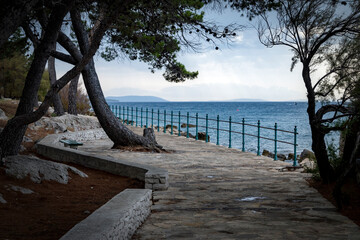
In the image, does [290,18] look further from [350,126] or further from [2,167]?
[2,167]

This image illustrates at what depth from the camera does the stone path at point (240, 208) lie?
171 inches

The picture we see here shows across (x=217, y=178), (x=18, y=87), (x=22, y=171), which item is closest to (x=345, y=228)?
(x=217, y=178)

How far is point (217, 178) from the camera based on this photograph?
7.50 metres

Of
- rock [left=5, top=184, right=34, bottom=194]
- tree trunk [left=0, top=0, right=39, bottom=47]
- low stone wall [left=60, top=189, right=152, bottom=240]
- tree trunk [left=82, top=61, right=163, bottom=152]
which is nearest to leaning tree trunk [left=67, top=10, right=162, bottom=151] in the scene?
tree trunk [left=82, top=61, right=163, bottom=152]

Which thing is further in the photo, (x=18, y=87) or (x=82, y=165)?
(x=18, y=87)

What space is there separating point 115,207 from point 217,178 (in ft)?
11.5

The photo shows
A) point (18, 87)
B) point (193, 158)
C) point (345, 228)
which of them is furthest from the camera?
point (18, 87)

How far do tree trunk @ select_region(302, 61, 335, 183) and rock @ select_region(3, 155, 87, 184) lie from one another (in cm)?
422

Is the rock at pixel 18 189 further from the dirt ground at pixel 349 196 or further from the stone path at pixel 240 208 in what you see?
the dirt ground at pixel 349 196

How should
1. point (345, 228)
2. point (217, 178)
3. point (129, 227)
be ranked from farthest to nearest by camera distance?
point (217, 178) < point (345, 228) < point (129, 227)

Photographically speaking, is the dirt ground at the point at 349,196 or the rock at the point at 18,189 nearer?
the dirt ground at the point at 349,196

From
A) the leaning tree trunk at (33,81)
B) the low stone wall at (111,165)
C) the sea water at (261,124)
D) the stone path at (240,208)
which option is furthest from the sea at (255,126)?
the leaning tree trunk at (33,81)

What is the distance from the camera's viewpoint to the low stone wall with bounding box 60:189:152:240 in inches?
132

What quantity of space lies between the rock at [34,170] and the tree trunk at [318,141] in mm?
4223
